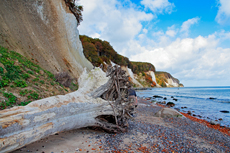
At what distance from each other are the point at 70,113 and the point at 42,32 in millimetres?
15116

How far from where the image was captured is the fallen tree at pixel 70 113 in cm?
270

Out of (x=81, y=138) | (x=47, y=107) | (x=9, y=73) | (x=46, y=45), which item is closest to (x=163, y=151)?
(x=81, y=138)

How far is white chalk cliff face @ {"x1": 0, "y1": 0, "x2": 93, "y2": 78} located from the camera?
458 inches

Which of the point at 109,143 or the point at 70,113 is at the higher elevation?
the point at 70,113

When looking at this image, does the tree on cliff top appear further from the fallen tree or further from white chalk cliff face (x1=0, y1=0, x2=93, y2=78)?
the fallen tree

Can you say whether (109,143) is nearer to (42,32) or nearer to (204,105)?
(42,32)

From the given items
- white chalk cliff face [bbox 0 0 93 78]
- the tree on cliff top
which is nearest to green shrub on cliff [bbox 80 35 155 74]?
the tree on cliff top

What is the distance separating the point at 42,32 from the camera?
15.3 m

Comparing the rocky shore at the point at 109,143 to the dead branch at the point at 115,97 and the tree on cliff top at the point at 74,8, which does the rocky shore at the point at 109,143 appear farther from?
the tree on cliff top at the point at 74,8

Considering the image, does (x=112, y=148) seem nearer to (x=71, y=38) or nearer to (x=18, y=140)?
(x=18, y=140)

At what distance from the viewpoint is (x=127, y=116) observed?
5.72 meters

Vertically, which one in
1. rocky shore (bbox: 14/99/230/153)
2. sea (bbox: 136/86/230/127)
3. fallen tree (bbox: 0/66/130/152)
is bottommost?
sea (bbox: 136/86/230/127)

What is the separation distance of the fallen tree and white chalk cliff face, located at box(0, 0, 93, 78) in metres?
9.82

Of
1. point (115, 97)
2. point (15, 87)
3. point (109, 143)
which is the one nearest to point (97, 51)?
point (15, 87)
